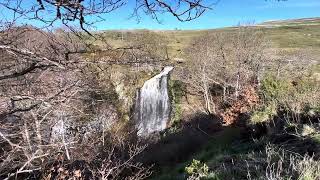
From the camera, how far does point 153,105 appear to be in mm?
35938

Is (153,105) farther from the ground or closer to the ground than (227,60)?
closer to the ground

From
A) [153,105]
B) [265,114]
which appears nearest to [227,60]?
[153,105]

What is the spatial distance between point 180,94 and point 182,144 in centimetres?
976

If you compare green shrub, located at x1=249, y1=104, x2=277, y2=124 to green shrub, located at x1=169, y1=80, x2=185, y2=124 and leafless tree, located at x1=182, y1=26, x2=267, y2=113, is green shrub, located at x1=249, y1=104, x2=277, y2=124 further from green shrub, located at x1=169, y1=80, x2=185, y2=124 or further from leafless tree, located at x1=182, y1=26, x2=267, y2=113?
green shrub, located at x1=169, y1=80, x2=185, y2=124

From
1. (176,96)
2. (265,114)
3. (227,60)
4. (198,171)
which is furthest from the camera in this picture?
(176,96)

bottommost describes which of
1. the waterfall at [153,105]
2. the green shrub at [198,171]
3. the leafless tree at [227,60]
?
the waterfall at [153,105]

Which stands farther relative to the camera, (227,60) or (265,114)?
(227,60)

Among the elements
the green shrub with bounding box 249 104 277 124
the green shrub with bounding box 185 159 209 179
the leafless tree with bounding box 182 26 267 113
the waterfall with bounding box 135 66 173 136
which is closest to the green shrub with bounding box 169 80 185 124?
the waterfall with bounding box 135 66 173 136

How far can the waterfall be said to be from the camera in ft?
113

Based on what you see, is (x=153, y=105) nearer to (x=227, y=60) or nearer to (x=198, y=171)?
(x=227, y=60)

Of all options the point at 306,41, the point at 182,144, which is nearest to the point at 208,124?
the point at 182,144

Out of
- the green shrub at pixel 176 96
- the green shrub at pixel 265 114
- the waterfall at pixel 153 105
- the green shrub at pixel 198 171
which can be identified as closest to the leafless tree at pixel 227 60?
the green shrub at pixel 176 96

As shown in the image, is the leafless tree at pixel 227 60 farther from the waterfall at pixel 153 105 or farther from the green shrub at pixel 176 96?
the waterfall at pixel 153 105

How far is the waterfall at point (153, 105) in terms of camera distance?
34.3m
